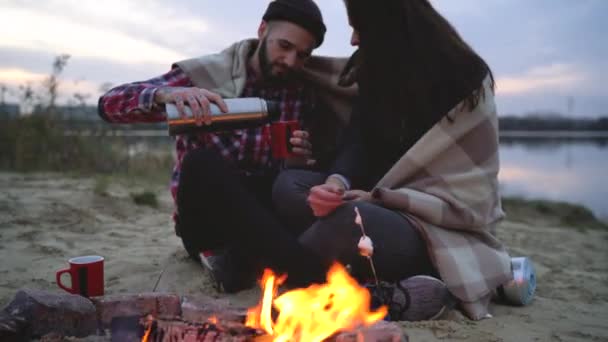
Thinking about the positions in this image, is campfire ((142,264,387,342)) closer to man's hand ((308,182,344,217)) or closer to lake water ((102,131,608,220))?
man's hand ((308,182,344,217))

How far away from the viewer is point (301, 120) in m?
2.74

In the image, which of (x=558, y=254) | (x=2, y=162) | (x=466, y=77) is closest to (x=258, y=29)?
(x=466, y=77)

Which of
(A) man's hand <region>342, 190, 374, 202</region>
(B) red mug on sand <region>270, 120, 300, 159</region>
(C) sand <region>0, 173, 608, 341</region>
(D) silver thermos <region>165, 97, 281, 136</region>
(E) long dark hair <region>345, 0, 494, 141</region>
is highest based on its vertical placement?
(E) long dark hair <region>345, 0, 494, 141</region>

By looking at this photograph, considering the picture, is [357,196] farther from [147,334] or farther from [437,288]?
[147,334]

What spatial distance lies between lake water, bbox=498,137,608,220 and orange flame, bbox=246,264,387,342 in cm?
739

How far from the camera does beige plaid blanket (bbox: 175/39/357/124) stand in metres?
2.46

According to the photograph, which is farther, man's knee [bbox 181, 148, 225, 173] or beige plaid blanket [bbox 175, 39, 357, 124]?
beige plaid blanket [bbox 175, 39, 357, 124]

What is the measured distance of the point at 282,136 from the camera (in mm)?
2154

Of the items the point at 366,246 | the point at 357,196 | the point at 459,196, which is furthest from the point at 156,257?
the point at 459,196

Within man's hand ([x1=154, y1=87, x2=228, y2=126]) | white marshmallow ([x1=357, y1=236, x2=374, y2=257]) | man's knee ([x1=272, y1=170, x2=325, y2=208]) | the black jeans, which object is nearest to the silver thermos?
man's hand ([x1=154, y1=87, x2=228, y2=126])

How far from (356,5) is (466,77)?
56 cm

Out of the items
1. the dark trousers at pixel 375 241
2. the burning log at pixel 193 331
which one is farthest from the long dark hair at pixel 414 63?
the burning log at pixel 193 331

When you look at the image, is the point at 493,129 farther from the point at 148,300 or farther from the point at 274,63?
the point at 148,300

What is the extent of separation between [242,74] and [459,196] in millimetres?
1298
